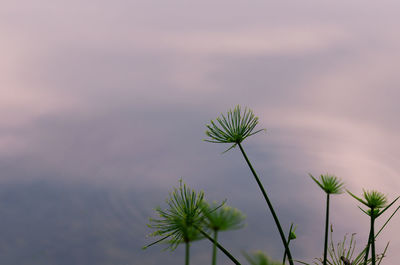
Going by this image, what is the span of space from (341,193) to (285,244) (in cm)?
52

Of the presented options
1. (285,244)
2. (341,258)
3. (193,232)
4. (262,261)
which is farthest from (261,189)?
(262,261)

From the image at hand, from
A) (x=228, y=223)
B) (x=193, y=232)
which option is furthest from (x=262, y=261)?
(x=193, y=232)

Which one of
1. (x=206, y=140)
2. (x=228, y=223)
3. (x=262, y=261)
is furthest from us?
(x=206, y=140)

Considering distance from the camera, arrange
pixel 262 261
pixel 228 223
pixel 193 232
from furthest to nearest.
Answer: pixel 193 232, pixel 228 223, pixel 262 261

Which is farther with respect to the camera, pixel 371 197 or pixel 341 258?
pixel 341 258

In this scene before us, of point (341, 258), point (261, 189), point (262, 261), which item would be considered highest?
point (261, 189)

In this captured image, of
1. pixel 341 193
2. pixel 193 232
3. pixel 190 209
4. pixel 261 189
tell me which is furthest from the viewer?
pixel 261 189

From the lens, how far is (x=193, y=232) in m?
1.21

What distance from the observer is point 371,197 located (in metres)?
2.48

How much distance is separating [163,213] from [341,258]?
57.1 inches

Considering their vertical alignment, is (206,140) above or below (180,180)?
above

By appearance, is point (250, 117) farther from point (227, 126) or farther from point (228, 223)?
point (228, 223)

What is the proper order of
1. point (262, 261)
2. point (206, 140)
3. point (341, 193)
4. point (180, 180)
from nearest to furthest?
point (262, 261) → point (180, 180) → point (341, 193) → point (206, 140)

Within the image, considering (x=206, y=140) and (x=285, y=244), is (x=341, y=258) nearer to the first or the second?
(x=285, y=244)
